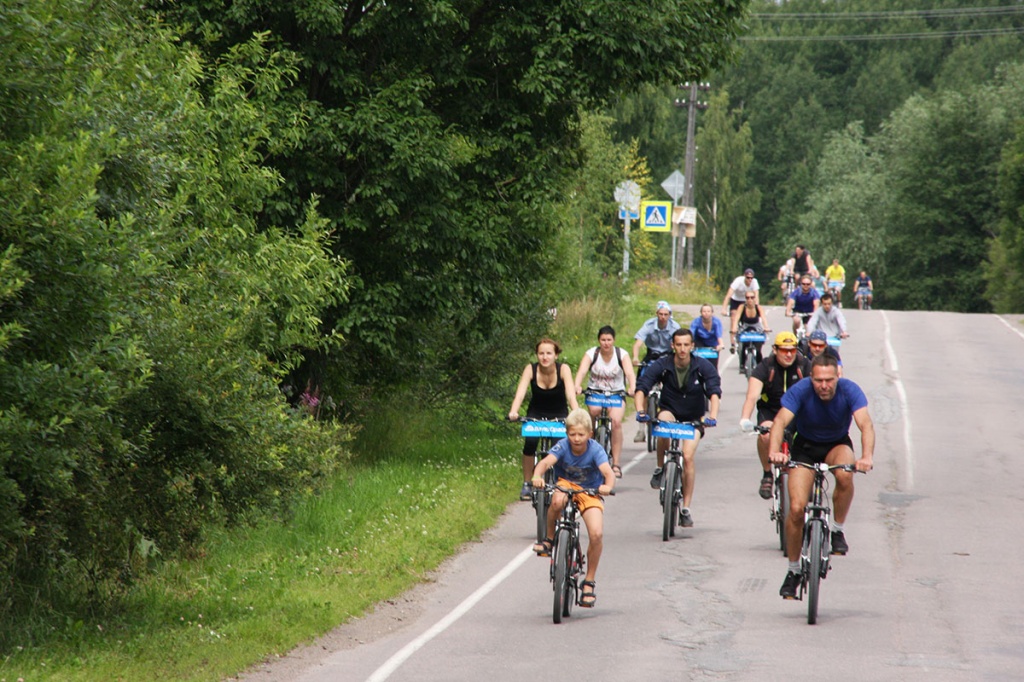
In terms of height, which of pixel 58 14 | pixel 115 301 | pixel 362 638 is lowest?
pixel 362 638

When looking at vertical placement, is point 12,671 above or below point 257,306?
below

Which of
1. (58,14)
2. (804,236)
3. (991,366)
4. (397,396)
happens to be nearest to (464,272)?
(397,396)

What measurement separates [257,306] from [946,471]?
10.9 meters

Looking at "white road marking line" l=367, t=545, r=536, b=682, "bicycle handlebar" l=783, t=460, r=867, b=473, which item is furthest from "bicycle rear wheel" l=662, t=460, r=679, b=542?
"bicycle handlebar" l=783, t=460, r=867, b=473

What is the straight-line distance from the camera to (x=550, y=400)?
14.4m

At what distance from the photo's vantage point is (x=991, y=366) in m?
31.4

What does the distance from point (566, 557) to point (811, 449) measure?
2172 mm

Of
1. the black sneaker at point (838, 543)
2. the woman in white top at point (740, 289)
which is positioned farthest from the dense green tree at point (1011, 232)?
the black sneaker at point (838, 543)

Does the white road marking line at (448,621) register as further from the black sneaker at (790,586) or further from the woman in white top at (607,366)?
the woman in white top at (607,366)

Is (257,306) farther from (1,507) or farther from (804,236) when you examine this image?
(804,236)

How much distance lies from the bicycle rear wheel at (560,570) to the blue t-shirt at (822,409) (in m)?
2.00

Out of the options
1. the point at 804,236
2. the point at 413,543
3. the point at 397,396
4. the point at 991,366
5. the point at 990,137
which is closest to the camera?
the point at 413,543

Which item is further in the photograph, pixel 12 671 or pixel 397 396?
pixel 397 396

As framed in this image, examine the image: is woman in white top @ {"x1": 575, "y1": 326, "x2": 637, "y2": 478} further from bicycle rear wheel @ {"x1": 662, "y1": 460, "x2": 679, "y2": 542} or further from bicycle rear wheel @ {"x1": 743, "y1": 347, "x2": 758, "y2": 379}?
bicycle rear wheel @ {"x1": 743, "y1": 347, "x2": 758, "y2": 379}
